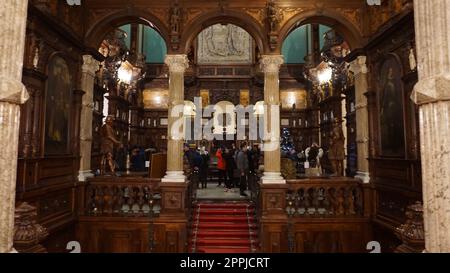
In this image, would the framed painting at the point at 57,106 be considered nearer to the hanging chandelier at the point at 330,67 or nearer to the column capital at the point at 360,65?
the column capital at the point at 360,65

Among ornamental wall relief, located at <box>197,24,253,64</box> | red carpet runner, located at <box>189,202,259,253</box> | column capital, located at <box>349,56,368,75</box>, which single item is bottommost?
red carpet runner, located at <box>189,202,259,253</box>

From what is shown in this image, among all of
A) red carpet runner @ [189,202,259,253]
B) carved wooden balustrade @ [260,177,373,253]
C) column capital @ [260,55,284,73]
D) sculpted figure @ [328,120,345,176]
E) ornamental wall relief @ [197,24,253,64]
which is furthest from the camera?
ornamental wall relief @ [197,24,253,64]

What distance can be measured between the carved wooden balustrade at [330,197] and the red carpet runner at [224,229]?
1.09m

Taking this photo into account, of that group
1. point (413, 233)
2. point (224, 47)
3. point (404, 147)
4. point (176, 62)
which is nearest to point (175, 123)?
point (176, 62)

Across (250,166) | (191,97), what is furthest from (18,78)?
(191,97)

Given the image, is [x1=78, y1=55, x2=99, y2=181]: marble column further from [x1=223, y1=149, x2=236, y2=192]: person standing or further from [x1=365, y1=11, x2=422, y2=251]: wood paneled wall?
[x1=365, y1=11, x2=422, y2=251]: wood paneled wall

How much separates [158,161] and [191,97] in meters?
8.47

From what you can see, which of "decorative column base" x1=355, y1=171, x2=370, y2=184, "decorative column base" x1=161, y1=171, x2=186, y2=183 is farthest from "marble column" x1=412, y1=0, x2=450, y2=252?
"decorative column base" x1=161, y1=171, x2=186, y2=183

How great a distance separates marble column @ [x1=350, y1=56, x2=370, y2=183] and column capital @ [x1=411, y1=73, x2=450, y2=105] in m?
4.23

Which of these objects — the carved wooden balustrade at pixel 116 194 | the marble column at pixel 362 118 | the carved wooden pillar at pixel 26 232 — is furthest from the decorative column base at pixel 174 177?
the marble column at pixel 362 118

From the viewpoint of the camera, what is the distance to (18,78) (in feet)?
8.71

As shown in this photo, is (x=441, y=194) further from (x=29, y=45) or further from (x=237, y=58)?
(x=237, y=58)

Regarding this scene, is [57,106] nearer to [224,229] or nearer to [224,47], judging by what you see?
[224,229]

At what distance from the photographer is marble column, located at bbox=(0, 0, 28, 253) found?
2479 mm
